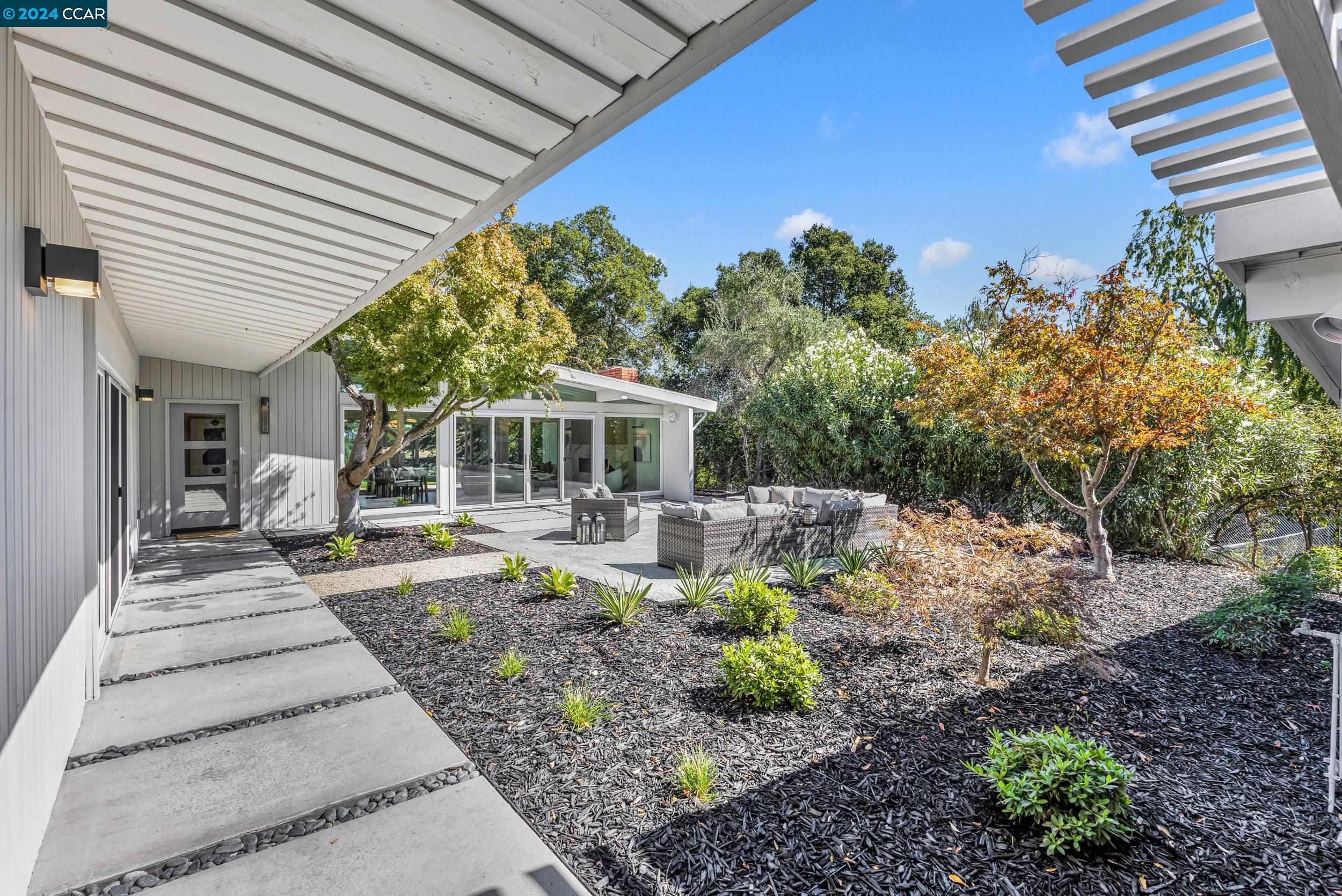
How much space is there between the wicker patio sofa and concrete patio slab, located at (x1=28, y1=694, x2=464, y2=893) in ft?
13.0

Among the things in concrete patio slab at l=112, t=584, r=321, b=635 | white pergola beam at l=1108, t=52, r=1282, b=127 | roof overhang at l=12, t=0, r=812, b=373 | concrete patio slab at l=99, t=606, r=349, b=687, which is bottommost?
concrete patio slab at l=99, t=606, r=349, b=687

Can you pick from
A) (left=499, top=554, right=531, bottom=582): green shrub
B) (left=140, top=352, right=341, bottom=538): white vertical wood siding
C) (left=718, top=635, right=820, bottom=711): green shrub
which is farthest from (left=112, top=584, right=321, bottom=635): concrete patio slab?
(left=140, top=352, right=341, bottom=538): white vertical wood siding

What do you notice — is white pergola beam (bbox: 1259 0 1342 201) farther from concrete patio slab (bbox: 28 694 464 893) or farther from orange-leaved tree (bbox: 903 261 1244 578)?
orange-leaved tree (bbox: 903 261 1244 578)

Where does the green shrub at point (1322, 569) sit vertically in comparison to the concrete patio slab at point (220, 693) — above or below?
above

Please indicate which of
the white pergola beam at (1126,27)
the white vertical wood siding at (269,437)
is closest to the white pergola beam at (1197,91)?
the white pergola beam at (1126,27)

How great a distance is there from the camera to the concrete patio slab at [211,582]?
640cm

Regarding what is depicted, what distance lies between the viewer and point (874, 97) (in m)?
15.8

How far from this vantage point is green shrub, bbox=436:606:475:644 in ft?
16.3

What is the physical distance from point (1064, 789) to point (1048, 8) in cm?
276

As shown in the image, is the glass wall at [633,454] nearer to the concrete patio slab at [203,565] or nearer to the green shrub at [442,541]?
the green shrub at [442,541]

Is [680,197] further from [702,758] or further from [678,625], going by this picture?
[702,758]

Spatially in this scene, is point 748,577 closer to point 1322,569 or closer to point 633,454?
point 1322,569

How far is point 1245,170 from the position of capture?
8.76 ft

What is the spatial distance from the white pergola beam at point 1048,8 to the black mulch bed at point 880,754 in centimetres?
277
